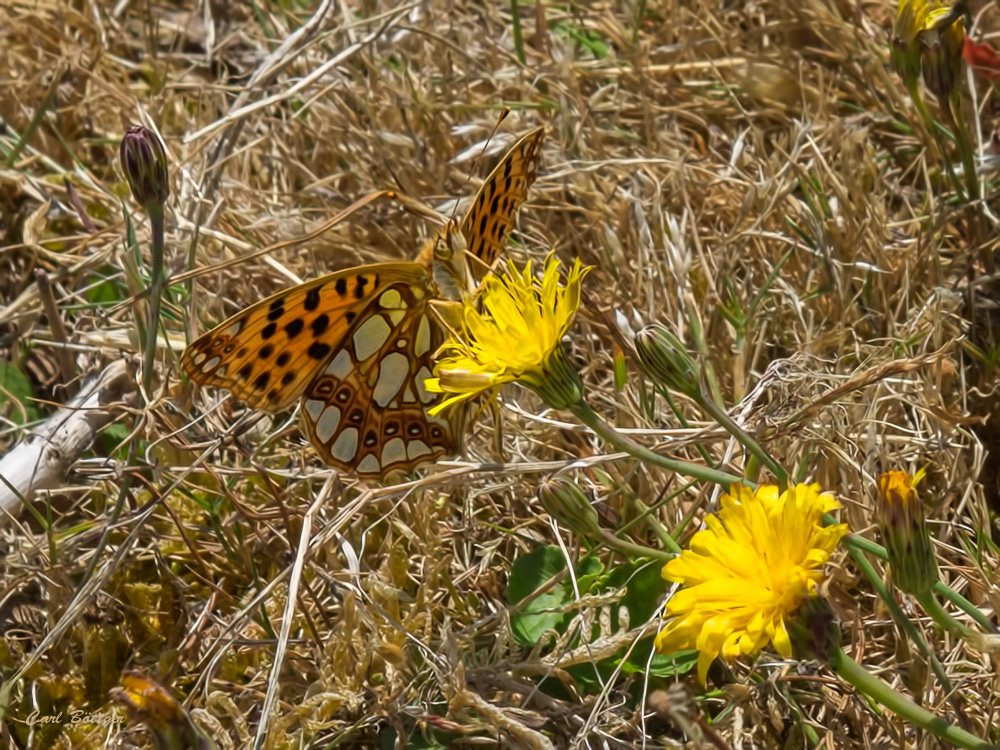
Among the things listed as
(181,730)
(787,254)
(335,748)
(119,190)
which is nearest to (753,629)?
(181,730)

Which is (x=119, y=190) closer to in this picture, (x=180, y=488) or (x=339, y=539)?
(x=180, y=488)

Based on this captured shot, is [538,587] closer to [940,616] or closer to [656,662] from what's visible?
[656,662]

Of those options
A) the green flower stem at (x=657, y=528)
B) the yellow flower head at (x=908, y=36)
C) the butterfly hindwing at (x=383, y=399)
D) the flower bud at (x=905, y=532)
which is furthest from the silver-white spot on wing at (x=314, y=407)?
the yellow flower head at (x=908, y=36)

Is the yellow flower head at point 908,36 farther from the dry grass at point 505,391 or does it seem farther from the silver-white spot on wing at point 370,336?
the silver-white spot on wing at point 370,336

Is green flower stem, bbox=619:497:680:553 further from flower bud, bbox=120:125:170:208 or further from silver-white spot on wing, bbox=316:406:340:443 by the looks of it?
flower bud, bbox=120:125:170:208

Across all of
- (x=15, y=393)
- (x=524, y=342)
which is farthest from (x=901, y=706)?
(x=15, y=393)

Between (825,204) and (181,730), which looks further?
(825,204)
